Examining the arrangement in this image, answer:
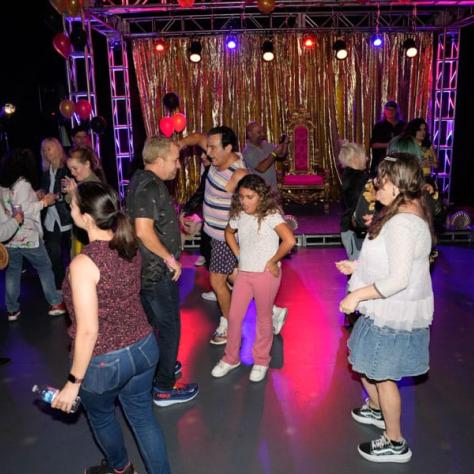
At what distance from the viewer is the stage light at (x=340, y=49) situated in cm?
895

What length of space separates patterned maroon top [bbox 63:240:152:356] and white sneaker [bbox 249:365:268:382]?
5.14 ft

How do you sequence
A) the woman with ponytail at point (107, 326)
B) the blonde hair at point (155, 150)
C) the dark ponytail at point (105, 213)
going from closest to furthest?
the woman with ponytail at point (107, 326)
the dark ponytail at point (105, 213)
the blonde hair at point (155, 150)

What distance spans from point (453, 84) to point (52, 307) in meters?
8.13

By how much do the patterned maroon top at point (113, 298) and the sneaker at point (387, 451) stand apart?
1423 millimetres

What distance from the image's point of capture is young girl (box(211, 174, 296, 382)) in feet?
10.6

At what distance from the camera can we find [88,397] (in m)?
2.05

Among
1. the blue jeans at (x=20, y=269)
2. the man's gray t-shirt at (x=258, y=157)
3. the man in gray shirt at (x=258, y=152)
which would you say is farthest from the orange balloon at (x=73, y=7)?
the blue jeans at (x=20, y=269)

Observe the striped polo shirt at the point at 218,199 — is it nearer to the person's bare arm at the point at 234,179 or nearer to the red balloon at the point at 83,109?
the person's bare arm at the point at 234,179

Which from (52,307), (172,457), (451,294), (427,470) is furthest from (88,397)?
(451,294)

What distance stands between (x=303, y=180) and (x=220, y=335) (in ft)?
18.8

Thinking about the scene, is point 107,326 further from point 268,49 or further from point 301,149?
point 301,149

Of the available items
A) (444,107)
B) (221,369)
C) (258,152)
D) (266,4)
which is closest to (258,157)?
(258,152)

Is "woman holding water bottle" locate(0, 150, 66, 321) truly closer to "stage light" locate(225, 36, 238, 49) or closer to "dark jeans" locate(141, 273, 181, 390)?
"dark jeans" locate(141, 273, 181, 390)

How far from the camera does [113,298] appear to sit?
1.99 m
